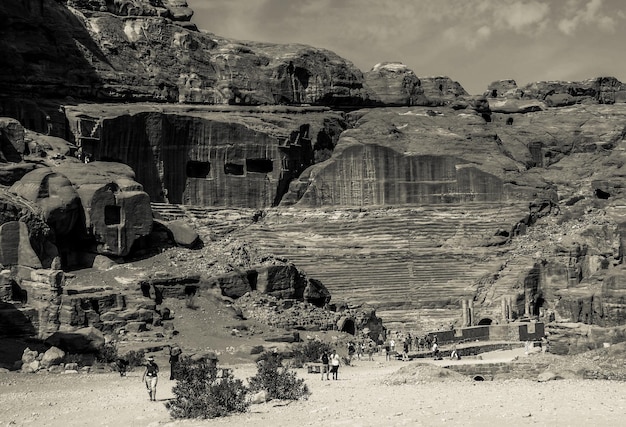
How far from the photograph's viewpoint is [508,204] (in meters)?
74.5

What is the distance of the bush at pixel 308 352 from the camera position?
4053cm

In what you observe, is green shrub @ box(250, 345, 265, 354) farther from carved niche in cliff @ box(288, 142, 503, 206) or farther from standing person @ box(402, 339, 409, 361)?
carved niche in cliff @ box(288, 142, 503, 206)

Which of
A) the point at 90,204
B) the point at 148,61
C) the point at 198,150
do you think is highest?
the point at 148,61

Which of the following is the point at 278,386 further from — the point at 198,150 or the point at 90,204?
the point at 198,150

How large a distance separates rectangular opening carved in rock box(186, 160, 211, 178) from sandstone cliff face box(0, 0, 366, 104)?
870 cm

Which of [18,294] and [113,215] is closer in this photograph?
[18,294]

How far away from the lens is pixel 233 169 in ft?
251

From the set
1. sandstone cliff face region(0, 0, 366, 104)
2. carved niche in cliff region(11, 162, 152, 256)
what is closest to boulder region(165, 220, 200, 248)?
carved niche in cliff region(11, 162, 152, 256)

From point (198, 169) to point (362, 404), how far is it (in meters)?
53.9

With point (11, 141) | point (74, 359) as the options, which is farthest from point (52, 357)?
point (11, 141)

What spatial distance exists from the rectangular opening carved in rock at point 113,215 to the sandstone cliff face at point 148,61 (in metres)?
22.8

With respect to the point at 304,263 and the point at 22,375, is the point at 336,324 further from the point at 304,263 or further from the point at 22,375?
the point at 22,375

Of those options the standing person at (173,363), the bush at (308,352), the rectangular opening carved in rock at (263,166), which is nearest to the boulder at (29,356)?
the standing person at (173,363)

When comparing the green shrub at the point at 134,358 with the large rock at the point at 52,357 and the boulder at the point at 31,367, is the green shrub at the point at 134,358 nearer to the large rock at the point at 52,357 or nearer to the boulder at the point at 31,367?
the large rock at the point at 52,357
